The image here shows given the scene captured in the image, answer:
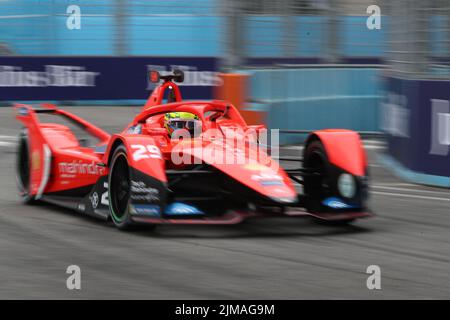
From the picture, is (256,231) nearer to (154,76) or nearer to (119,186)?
(119,186)

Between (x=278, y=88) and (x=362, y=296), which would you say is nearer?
(x=362, y=296)

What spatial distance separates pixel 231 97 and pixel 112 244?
8.22 m

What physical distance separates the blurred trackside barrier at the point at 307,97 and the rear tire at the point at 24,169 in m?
5.58

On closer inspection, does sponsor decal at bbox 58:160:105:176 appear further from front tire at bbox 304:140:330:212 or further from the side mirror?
front tire at bbox 304:140:330:212

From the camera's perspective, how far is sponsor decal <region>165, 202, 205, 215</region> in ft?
27.6

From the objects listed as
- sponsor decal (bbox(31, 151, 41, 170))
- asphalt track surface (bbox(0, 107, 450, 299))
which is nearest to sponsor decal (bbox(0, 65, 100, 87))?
sponsor decal (bbox(31, 151, 41, 170))

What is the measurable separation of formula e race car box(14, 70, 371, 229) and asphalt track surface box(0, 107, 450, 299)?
20cm

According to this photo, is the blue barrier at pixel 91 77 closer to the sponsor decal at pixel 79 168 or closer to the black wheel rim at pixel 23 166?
the black wheel rim at pixel 23 166

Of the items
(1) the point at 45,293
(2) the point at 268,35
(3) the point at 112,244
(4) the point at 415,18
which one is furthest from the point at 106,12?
(1) the point at 45,293

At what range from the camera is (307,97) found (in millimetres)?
17016

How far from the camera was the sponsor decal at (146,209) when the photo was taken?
834 centimetres

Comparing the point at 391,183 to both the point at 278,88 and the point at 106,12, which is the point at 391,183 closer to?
the point at 278,88

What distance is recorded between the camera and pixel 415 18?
41.5ft
